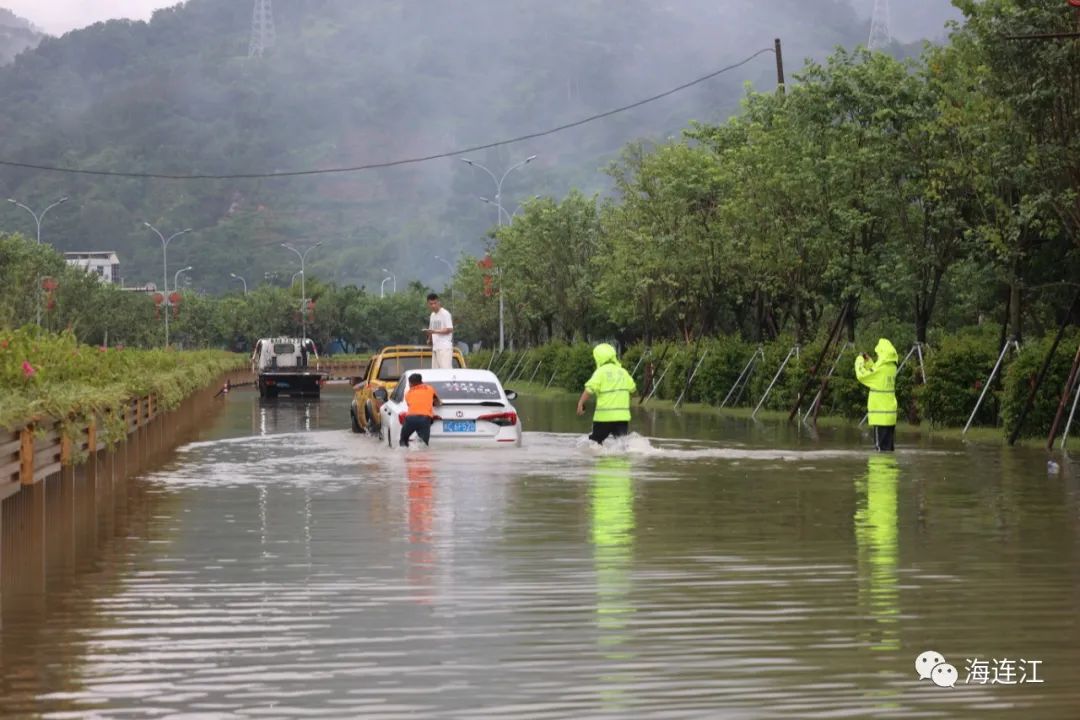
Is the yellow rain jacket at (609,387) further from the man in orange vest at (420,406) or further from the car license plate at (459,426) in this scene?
the man in orange vest at (420,406)

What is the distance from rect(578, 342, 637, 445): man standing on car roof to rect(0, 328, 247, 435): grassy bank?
265 inches

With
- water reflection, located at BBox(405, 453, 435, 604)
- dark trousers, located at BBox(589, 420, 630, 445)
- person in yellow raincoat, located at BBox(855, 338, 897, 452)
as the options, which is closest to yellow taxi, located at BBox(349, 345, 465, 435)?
dark trousers, located at BBox(589, 420, 630, 445)

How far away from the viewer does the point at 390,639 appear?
10.3 metres

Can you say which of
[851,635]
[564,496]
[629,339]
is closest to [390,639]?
[851,635]

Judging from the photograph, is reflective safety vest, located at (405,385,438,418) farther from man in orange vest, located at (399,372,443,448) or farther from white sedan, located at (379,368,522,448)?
white sedan, located at (379,368,522,448)

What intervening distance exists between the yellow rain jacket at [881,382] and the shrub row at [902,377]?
4.18 meters

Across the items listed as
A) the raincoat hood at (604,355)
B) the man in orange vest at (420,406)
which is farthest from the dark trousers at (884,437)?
the man in orange vest at (420,406)

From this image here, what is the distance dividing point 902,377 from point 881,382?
10.7 m

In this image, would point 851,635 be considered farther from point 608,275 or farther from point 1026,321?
point 608,275

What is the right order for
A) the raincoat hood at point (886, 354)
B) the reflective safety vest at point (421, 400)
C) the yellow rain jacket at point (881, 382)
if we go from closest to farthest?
the reflective safety vest at point (421, 400) → the yellow rain jacket at point (881, 382) → the raincoat hood at point (886, 354)

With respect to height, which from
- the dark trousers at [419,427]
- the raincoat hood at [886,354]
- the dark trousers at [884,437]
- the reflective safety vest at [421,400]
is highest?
the raincoat hood at [886,354]

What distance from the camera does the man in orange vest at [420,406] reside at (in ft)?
90.4

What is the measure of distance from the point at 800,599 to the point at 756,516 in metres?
6.33

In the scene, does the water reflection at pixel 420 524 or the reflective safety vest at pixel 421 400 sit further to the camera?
the reflective safety vest at pixel 421 400
